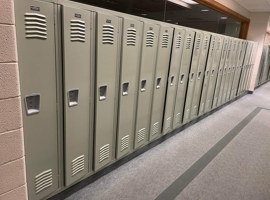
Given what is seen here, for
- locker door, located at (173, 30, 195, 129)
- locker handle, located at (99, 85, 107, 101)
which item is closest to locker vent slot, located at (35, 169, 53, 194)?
locker handle, located at (99, 85, 107, 101)

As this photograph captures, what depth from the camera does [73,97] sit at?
179cm

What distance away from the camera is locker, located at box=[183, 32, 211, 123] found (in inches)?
135

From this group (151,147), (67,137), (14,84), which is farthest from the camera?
(151,147)

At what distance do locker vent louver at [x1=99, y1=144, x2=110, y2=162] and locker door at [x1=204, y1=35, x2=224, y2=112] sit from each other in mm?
2841

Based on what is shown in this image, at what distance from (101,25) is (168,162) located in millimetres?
1915

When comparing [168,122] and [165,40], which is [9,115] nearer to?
[165,40]

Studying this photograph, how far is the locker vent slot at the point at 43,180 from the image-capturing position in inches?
64.9

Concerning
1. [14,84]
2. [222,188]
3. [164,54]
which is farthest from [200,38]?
[14,84]

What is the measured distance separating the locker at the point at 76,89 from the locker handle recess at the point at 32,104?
23 centimetres

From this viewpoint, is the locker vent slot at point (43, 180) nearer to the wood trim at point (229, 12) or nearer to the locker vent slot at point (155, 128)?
the locker vent slot at point (155, 128)

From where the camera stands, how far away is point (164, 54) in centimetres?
275

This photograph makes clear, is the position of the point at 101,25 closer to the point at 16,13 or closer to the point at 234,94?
the point at 16,13

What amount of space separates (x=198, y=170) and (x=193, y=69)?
1.72 m

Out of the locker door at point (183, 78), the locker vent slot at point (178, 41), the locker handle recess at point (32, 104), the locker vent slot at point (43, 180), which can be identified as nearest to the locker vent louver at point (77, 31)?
the locker handle recess at point (32, 104)
